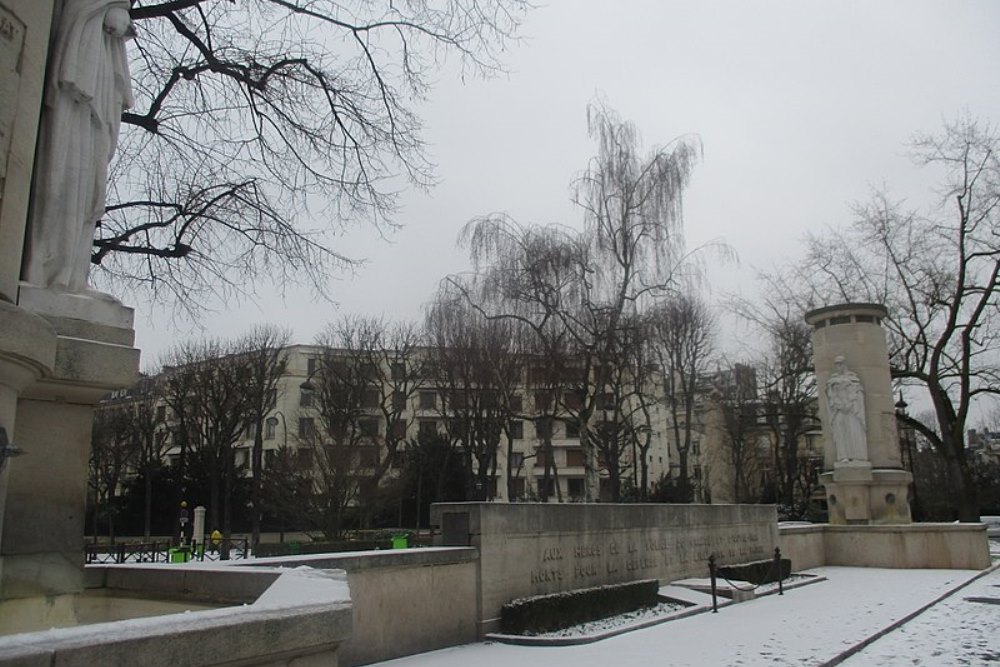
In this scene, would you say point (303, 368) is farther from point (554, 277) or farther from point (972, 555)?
point (972, 555)

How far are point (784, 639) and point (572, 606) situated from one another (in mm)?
3362

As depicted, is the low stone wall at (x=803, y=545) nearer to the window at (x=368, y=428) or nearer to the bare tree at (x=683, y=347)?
the bare tree at (x=683, y=347)

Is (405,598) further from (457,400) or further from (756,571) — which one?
(457,400)

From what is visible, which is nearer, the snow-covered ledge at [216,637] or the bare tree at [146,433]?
the snow-covered ledge at [216,637]

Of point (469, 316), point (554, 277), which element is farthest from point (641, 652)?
point (469, 316)

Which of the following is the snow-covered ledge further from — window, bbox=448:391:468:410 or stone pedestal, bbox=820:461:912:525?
window, bbox=448:391:468:410

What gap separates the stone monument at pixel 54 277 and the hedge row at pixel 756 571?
15.9 m

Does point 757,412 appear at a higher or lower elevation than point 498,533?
higher

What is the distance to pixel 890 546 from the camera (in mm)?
23219

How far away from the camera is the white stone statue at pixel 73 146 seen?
4.60 metres

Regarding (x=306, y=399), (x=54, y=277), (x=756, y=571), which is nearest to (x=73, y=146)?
(x=54, y=277)

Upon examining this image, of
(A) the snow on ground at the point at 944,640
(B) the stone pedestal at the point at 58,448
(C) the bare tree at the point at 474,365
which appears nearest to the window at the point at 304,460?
(C) the bare tree at the point at 474,365

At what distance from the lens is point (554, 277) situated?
25.6m

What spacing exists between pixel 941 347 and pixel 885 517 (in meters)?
8.51
